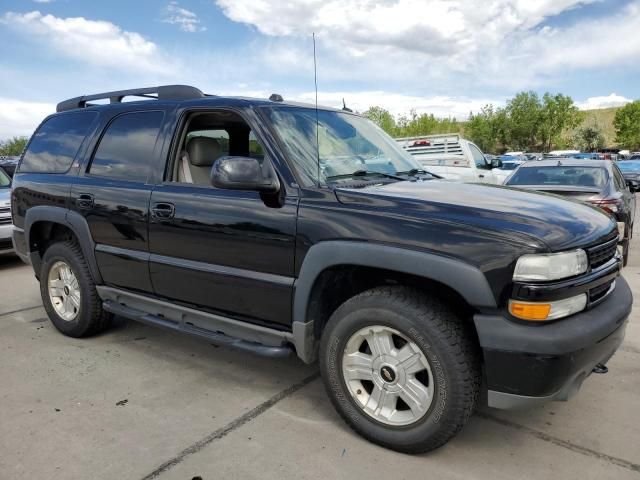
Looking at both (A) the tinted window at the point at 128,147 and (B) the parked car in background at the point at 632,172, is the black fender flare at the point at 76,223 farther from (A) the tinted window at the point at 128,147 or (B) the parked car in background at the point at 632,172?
(B) the parked car in background at the point at 632,172

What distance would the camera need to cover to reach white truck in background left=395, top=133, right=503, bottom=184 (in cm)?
1073

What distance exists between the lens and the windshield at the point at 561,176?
752 centimetres

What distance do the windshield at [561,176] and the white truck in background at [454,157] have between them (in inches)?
84.6

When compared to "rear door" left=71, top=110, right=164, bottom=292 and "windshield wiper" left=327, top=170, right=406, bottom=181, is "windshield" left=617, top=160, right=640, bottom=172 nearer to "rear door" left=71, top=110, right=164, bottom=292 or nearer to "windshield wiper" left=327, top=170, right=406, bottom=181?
"windshield wiper" left=327, top=170, right=406, bottom=181

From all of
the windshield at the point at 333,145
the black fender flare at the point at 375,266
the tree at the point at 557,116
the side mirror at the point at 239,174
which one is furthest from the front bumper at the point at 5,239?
the tree at the point at 557,116

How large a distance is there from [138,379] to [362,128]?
8.03 feet

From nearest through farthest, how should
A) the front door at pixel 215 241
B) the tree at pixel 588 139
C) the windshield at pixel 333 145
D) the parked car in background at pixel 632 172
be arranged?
the front door at pixel 215 241, the windshield at pixel 333 145, the parked car in background at pixel 632 172, the tree at pixel 588 139

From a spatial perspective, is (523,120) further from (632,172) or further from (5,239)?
(5,239)

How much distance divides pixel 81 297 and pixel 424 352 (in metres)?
3.02

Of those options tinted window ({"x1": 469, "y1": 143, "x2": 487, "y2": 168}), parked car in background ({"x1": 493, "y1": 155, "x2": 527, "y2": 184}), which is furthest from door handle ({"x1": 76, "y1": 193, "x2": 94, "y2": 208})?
tinted window ({"x1": 469, "y1": 143, "x2": 487, "y2": 168})

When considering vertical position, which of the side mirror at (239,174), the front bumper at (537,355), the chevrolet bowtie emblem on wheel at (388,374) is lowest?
the chevrolet bowtie emblem on wheel at (388,374)

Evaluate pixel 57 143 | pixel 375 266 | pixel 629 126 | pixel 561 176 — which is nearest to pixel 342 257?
pixel 375 266

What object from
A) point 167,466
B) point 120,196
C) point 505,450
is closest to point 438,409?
point 505,450

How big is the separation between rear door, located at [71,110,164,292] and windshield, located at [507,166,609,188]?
6.05m
